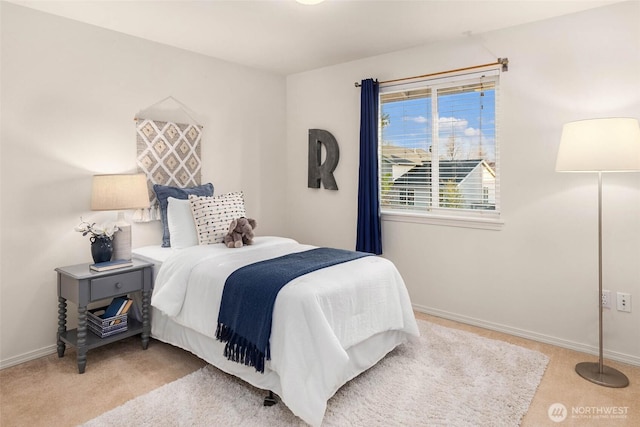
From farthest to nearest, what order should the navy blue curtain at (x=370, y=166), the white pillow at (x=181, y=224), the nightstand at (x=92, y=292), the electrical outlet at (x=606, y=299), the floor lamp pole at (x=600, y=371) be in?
the navy blue curtain at (x=370, y=166)
the white pillow at (x=181, y=224)
the electrical outlet at (x=606, y=299)
the nightstand at (x=92, y=292)
the floor lamp pole at (x=600, y=371)

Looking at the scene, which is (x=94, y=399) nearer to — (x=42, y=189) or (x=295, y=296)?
(x=295, y=296)

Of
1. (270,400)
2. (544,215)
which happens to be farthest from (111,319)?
(544,215)

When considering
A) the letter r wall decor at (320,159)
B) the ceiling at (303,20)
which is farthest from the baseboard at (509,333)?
the ceiling at (303,20)

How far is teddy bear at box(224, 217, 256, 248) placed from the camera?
3.08 metres

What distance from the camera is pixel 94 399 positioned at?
7.55 ft

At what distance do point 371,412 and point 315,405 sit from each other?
369 millimetres

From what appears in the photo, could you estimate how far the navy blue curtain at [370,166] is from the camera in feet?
12.7

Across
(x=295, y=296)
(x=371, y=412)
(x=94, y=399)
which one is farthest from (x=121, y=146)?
(x=371, y=412)

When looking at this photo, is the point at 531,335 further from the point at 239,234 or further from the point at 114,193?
the point at 114,193

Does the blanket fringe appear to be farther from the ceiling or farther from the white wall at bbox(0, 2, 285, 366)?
the ceiling

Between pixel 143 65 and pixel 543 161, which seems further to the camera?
pixel 143 65

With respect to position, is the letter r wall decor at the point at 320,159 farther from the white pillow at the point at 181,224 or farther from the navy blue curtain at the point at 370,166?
the white pillow at the point at 181,224

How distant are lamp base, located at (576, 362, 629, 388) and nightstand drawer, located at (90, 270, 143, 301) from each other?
10.1 feet

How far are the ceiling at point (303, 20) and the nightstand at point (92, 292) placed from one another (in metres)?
1.82
